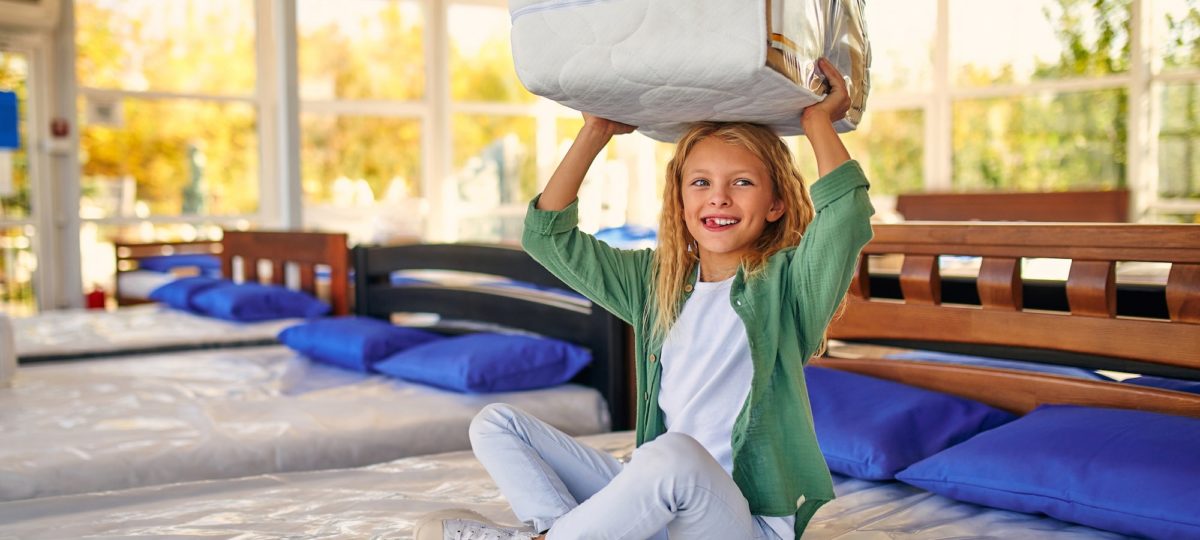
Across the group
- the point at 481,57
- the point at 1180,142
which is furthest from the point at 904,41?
the point at 481,57

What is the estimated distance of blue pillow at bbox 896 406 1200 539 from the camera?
1.45 m

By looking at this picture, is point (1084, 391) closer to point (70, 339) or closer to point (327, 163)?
point (70, 339)

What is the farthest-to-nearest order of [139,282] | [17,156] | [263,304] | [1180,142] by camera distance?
[17,156], [1180,142], [139,282], [263,304]

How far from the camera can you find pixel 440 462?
2.06 meters

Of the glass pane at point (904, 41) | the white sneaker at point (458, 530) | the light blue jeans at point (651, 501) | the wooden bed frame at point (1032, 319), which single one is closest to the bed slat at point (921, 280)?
the wooden bed frame at point (1032, 319)

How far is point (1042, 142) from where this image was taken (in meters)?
6.52

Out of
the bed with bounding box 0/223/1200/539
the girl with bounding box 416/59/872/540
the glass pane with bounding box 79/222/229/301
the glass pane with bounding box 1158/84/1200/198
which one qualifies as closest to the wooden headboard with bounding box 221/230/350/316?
the bed with bounding box 0/223/1200/539

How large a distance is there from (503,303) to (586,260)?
1.36m

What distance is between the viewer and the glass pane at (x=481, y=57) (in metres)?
7.71

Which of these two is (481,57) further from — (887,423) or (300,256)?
(887,423)

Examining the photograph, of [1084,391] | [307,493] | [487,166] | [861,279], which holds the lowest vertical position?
[307,493]

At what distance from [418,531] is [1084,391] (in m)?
1.22

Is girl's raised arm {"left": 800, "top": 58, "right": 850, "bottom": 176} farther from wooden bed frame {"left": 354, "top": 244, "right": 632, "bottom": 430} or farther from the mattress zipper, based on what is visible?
wooden bed frame {"left": 354, "top": 244, "right": 632, "bottom": 430}

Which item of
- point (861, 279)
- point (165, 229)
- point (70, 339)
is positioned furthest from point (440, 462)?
point (165, 229)
